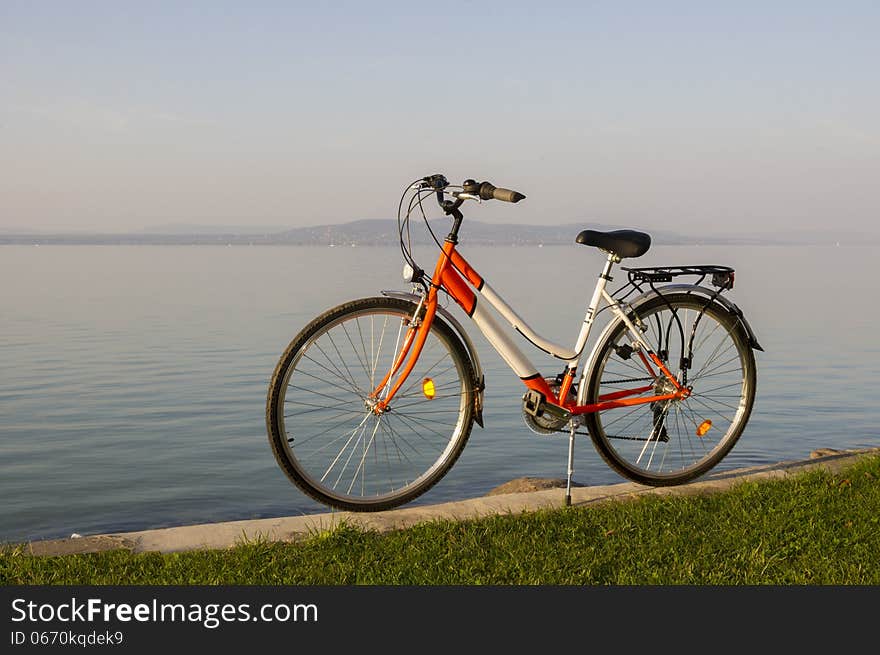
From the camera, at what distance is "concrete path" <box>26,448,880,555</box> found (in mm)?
5031

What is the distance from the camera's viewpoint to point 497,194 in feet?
17.2

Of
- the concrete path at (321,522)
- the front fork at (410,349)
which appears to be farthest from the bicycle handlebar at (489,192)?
the concrete path at (321,522)

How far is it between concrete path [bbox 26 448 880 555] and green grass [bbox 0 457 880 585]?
6.3 inches

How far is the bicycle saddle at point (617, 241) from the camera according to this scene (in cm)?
569

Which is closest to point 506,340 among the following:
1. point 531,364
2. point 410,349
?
point 531,364

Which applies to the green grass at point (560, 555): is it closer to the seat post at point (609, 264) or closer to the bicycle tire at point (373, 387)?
the bicycle tire at point (373, 387)

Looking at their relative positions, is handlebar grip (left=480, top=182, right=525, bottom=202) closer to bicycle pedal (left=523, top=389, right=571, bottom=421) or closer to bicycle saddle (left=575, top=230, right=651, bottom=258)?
bicycle saddle (left=575, top=230, right=651, bottom=258)

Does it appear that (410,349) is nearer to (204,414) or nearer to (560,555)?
(560,555)

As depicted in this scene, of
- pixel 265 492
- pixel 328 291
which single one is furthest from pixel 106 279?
pixel 265 492

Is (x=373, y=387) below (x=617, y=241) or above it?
below

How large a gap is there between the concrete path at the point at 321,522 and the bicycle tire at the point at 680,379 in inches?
7.5

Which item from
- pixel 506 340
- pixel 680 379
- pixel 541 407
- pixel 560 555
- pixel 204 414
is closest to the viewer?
pixel 560 555

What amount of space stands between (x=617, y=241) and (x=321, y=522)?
2.30m

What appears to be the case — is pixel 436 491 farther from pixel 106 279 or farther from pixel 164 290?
pixel 106 279
